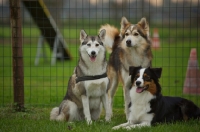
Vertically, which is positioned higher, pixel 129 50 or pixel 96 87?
pixel 129 50

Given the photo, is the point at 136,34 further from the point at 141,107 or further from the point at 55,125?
the point at 55,125

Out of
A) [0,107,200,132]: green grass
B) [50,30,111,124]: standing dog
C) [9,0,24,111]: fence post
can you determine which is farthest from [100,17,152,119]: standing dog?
[9,0,24,111]: fence post

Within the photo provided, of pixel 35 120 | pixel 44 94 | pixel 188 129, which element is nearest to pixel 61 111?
pixel 35 120

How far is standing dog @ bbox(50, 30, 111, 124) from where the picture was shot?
5957 mm

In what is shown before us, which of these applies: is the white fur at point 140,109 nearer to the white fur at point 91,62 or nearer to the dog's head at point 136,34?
the white fur at point 91,62

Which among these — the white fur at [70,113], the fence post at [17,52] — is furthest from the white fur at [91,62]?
the fence post at [17,52]

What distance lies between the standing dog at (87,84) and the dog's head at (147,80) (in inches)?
26.0

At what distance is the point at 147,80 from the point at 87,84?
95 cm

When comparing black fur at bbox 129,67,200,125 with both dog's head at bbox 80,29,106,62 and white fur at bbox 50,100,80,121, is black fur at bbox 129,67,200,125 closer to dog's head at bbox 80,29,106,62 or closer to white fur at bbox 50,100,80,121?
dog's head at bbox 80,29,106,62

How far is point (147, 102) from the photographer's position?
18.5 ft

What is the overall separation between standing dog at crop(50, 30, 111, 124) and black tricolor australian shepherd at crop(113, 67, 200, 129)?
57cm

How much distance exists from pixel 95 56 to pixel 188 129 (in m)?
1.70

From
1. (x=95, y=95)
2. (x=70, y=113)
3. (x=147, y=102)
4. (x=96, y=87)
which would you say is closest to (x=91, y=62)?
(x=96, y=87)

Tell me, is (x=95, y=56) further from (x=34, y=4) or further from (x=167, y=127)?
(x=34, y=4)
